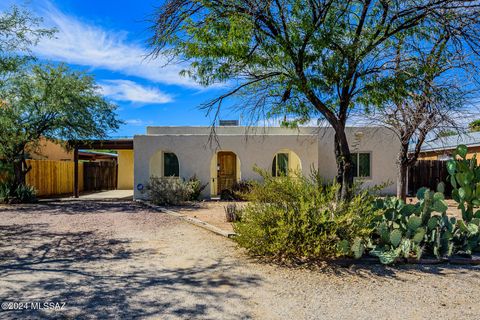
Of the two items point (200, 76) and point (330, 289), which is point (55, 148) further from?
point (330, 289)

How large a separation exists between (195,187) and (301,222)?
35.0 feet

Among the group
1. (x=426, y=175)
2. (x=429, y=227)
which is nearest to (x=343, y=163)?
(x=429, y=227)

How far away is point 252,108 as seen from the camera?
28.8ft

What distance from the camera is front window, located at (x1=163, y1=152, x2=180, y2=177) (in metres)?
18.6

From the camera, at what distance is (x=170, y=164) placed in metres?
18.8

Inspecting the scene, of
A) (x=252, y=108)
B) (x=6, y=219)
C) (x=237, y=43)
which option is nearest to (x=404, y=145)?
(x=252, y=108)

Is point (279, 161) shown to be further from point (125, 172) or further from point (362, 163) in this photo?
point (125, 172)

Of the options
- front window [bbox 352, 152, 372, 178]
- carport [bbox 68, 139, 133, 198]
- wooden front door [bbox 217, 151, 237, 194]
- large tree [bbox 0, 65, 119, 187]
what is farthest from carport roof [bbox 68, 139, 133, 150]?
front window [bbox 352, 152, 372, 178]

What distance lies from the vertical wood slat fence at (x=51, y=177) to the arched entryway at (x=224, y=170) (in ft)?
30.1

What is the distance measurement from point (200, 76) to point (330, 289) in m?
4.76

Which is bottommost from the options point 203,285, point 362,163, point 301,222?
point 203,285

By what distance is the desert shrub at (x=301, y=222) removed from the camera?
5.86 m

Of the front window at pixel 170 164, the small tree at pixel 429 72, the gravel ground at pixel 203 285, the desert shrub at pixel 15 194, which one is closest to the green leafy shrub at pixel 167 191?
the front window at pixel 170 164

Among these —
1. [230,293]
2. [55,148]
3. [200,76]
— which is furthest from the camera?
[55,148]
